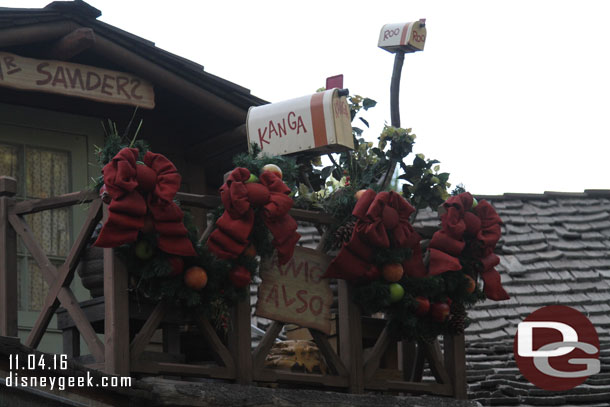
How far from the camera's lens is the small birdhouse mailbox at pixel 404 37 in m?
9.75

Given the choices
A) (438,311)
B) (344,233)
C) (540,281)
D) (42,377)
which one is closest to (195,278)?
(42,377)

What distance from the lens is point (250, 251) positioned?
23.6 ft

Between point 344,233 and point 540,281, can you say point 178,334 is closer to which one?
point 344,233

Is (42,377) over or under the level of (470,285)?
under

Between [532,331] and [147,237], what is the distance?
18.6 feet

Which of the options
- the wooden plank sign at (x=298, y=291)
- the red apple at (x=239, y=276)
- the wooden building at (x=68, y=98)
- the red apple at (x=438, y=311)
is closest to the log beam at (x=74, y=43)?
the wooden building at (x=68, y=98)

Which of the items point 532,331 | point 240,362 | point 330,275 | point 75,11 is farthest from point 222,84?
point 532,331

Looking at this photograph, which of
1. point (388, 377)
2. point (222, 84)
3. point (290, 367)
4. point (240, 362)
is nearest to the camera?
point (240, 362)

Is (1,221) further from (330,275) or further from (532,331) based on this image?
(532,331)

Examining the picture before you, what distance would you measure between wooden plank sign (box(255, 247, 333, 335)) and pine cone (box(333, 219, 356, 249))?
0.14 metres

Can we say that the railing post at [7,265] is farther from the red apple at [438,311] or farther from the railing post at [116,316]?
the red apple at [438,311]

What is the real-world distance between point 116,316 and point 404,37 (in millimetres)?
4059

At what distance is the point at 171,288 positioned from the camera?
6832mm

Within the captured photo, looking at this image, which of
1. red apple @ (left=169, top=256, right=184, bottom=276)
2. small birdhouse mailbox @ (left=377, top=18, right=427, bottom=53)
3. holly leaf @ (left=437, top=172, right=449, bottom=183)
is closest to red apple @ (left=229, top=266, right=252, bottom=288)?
red apple @ (left=169, top=256, right=184, bottom=276)
